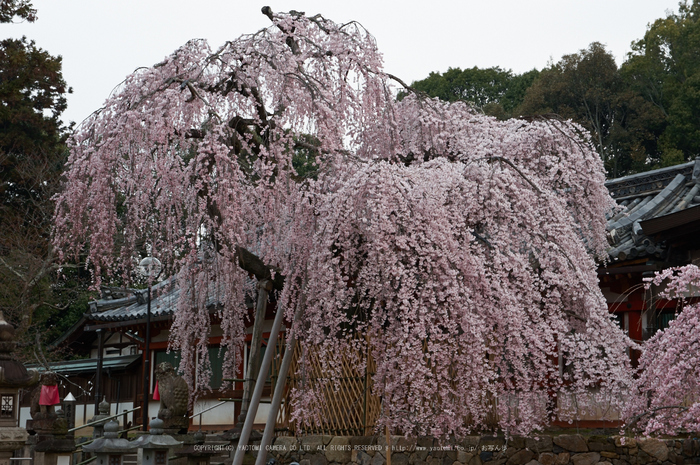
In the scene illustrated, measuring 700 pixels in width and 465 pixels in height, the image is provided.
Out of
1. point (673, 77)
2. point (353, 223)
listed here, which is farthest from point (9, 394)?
point (673, 77)

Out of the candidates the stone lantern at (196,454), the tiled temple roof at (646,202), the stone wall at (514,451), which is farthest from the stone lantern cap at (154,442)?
the tiled temple roof at (646,202)

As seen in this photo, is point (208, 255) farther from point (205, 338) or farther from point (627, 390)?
point (627, 390)

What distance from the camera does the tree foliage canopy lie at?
735 cm

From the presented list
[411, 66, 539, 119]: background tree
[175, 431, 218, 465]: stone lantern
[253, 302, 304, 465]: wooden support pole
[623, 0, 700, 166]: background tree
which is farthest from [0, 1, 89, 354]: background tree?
[623, 0, 700, 166]: background tree

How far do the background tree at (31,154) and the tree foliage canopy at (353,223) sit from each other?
43.3 feet

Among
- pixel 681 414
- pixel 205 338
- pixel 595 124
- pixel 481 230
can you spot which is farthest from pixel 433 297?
pixel 595 124

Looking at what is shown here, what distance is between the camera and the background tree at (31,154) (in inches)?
815

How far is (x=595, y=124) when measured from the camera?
27.3 metres

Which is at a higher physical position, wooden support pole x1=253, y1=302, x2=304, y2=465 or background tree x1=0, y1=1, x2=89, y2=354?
background tree x1=0, y1=1, x2=89, y2=354

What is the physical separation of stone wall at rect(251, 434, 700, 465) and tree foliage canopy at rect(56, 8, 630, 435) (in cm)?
79

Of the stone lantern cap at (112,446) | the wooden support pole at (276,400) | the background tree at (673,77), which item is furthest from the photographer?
the background tree at (673,77)

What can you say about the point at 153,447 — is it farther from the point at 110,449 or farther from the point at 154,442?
the point at 110,449

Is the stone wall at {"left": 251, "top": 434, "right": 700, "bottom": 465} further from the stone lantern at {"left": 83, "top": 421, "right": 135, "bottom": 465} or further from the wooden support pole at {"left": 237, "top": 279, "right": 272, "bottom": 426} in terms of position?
the stone lantern at {"left": 83, "top": 421, "right": 135, "bottom": 465}

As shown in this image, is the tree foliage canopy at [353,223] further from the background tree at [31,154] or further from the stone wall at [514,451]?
the background tree at [31,154]
